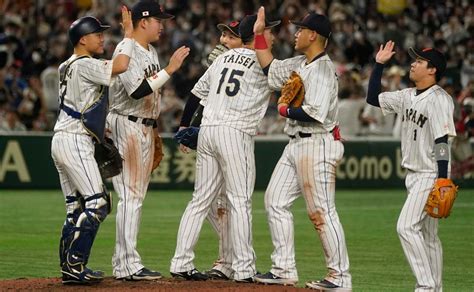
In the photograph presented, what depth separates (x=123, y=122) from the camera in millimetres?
9898

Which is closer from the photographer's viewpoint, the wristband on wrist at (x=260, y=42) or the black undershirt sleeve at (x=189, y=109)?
the wristband on wrist at (x=260, y=42)

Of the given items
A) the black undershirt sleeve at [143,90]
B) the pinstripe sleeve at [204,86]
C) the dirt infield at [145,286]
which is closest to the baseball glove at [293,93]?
the pinstripe sleeve at [204,86]

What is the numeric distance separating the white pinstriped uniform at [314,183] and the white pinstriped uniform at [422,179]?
53cm

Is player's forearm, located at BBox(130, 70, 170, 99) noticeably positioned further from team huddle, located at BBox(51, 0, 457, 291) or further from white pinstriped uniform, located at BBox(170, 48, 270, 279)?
white pinstriped uniform, located at BBox(170, 48, 270, 279)

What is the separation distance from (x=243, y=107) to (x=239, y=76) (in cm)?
26

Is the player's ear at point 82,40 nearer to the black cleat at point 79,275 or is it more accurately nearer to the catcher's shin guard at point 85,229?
the catcher's shin guard at point 85,229

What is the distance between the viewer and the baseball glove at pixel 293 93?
935cm

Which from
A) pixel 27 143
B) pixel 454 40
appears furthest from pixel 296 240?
Answer: pixel 454 40

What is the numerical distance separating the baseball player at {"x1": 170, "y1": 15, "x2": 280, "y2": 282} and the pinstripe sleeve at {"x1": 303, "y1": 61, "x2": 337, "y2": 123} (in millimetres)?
535

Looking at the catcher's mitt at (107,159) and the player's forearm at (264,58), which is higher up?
the player's forearm at (264,58)

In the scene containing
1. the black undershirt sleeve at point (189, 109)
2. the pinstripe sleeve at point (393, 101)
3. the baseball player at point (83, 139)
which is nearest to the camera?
the baseball player at point (83, 139)

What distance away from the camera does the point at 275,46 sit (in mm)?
25078

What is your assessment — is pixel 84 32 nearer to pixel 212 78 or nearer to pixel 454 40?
pixel 212 78

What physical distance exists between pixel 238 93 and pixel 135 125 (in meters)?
0.91
